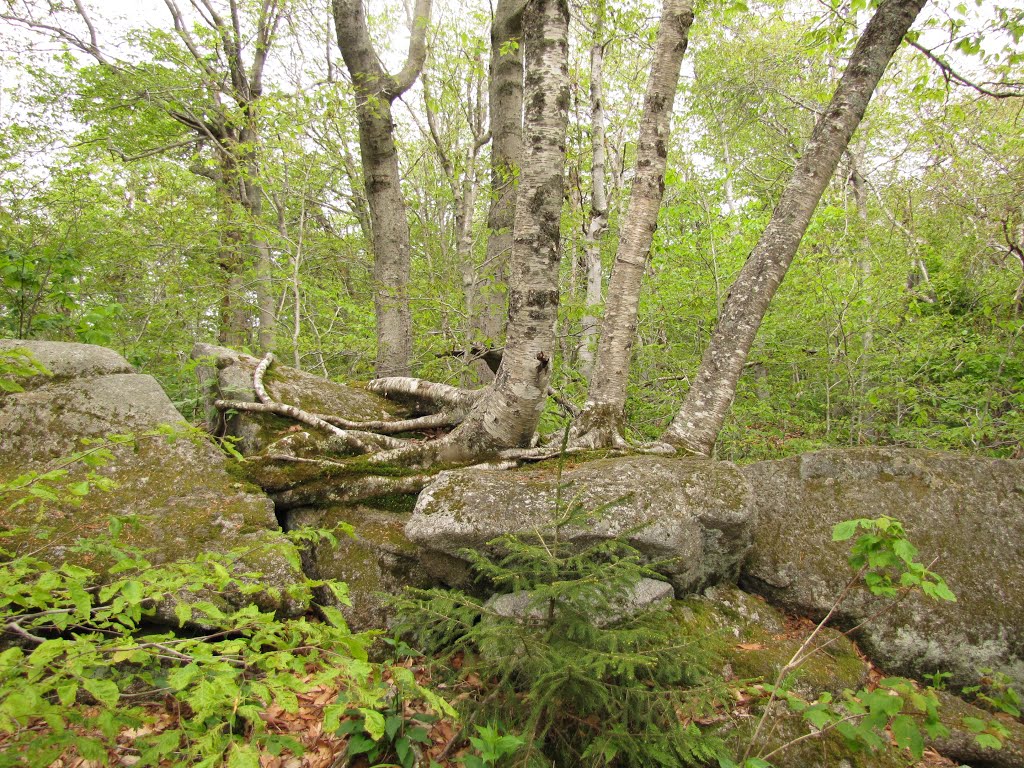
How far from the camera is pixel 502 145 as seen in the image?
6617 millimetres

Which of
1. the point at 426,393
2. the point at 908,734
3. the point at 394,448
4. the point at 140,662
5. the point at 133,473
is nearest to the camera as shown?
the point at 140,662

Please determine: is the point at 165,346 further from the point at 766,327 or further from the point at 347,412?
the point at 766,327

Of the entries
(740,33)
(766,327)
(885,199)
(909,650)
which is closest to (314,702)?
(909,650)

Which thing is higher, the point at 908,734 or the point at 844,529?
the point at 844,529

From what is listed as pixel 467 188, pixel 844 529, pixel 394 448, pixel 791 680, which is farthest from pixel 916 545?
pixel 467 188

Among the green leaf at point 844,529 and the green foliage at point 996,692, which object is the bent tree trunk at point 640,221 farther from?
the green foliage at point 996,692

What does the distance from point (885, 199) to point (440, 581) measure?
18731 millimetres

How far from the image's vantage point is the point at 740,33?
14.7 meters

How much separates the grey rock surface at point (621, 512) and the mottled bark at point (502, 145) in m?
3.03

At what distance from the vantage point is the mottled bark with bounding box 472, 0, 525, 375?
21.0ft

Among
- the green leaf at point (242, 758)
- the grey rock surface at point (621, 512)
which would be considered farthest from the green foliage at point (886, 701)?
the green leaf at point (242, 758)

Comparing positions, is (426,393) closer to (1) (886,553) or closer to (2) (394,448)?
(2) (394,448)

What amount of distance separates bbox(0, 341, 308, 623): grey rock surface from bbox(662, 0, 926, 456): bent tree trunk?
12.4 ft

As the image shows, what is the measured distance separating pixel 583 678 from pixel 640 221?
4.14 m
